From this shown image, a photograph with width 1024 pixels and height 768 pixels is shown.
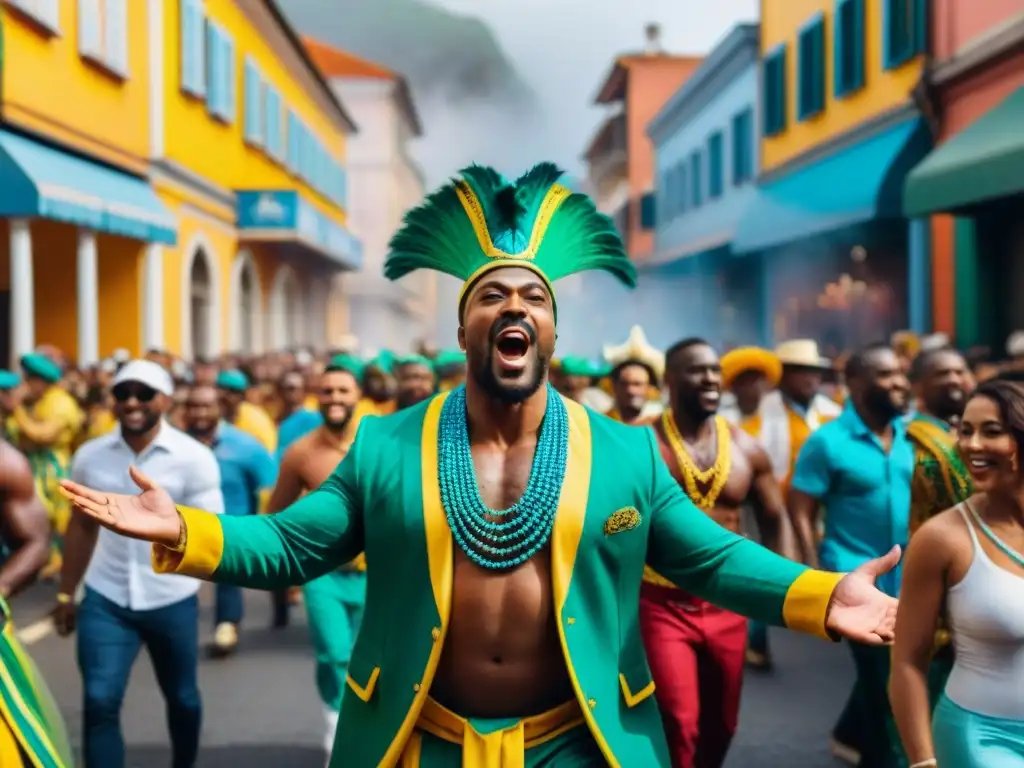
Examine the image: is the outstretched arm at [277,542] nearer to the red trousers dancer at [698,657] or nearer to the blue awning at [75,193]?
the red trousers dancer at [698,657]

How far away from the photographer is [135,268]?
807 inches

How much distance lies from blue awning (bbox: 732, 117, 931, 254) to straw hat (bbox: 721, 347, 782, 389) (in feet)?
30.4

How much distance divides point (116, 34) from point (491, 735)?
690 inches

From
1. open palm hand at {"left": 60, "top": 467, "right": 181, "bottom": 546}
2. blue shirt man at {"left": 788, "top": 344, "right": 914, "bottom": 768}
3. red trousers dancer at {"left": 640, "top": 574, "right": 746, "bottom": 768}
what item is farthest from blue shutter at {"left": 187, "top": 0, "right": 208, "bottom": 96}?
open palm hand at {"left": 60, "top": 467, "right": 181, "bottom": 546}

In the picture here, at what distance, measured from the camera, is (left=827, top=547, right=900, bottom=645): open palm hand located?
286 centimetres

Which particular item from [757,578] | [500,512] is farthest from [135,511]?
[757,578]

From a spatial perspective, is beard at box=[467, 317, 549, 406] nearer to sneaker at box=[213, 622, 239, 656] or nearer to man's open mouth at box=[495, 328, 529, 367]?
man's open mouth at box=[495, 328, 529, 367]

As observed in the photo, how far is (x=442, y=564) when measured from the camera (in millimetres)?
3191

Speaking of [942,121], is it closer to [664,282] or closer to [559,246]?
[559,246]

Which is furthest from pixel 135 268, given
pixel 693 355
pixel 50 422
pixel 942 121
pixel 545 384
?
pixel 545 384

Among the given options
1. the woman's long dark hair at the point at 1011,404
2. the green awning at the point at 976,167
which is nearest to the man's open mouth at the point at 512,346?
the woman's long dark hair at the point at 1011,404

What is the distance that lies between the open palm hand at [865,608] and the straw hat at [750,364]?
559 cm

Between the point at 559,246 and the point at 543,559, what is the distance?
32.2 inches

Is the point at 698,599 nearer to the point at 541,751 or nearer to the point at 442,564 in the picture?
the point at 541,751
